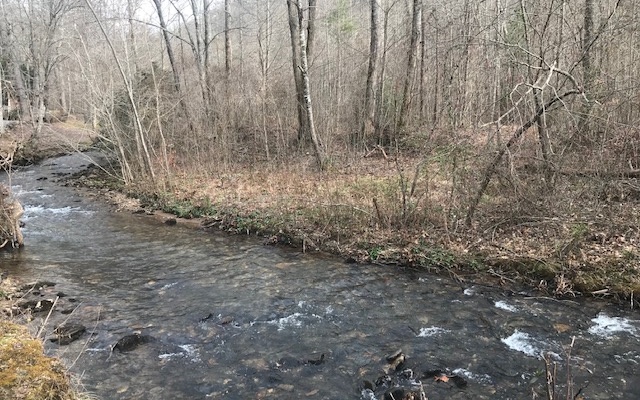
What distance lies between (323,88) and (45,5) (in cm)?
1925

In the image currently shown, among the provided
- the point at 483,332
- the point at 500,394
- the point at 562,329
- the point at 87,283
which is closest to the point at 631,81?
the point at 562,329

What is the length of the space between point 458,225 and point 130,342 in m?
6.55

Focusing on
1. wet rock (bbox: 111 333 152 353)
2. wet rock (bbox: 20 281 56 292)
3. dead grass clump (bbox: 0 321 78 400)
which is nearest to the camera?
dead grass clump (bbox: 0 321 78 400)

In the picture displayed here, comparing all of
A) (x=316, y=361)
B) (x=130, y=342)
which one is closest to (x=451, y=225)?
(x=316, y=361)

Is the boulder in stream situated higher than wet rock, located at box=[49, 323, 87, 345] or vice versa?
the boulder in stream

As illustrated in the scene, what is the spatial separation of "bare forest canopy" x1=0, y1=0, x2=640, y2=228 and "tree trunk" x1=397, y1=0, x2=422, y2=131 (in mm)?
73

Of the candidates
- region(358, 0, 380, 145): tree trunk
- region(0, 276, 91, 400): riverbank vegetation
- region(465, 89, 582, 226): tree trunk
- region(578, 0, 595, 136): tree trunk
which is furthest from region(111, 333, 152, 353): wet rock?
region(358, 0, 380, 145): tree trunk

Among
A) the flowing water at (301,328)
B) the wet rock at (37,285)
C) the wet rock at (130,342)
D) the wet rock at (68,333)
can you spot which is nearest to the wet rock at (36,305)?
the flowing water at (301,328)

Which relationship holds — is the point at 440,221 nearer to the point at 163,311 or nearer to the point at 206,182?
the point at 163,311

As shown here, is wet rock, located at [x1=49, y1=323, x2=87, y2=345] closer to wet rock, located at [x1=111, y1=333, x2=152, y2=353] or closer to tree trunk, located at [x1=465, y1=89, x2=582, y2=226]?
wet rock, located at [x1=111, y1=333, x2=152, y2=353]

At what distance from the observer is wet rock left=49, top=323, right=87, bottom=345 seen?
239 inches

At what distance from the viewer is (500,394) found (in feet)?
16.1

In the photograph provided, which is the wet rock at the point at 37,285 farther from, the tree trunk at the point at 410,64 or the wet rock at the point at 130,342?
the tree trunk at the point at 410,64

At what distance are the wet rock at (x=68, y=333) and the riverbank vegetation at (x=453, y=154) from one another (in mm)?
4962
